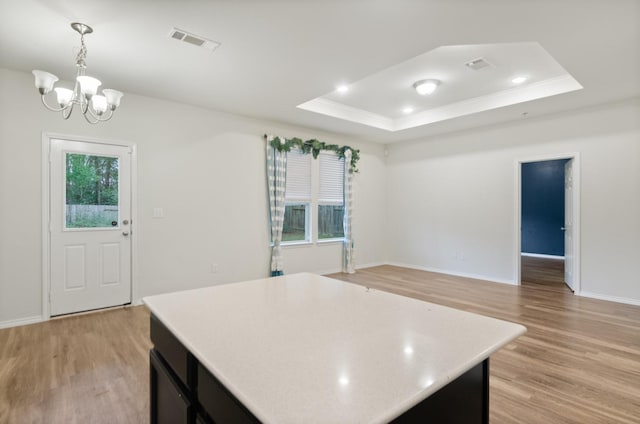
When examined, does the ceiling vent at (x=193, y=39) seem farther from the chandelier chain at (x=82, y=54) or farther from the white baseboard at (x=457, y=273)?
the white baseboard at (x=457, y=273)

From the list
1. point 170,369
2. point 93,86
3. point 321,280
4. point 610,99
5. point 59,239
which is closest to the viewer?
point 170,369

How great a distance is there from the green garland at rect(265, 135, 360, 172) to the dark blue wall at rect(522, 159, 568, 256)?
192 inches

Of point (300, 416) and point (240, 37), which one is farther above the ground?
point (240, 37)

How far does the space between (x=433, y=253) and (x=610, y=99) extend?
11.6 feet

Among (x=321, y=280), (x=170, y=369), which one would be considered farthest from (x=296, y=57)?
(x=170, y=369)

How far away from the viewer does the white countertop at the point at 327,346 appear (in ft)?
2.22

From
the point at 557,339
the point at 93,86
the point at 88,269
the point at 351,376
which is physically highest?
the point at 93,86

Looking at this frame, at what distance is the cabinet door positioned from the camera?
105 cm

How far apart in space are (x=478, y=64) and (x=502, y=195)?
2571 millimetres

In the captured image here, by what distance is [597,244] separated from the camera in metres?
4.49

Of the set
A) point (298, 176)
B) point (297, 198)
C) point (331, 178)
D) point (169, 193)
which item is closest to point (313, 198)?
point (297, 198)

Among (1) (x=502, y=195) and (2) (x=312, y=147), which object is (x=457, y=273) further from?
(2) (x=312, y=147)

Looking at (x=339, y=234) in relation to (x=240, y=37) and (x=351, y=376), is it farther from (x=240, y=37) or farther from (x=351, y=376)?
(x=351, y=376)

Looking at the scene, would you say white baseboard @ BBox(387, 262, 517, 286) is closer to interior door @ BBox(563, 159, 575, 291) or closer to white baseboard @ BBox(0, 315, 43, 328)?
interior door @ BBox(563, 159, 575, 291)
